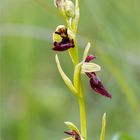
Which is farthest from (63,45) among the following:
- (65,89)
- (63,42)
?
(65,89)

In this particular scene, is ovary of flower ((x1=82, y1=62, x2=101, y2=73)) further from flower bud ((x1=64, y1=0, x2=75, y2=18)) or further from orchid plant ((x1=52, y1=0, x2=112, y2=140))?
flower bud ((x1=64, y1=0, x2=75, y2=18))

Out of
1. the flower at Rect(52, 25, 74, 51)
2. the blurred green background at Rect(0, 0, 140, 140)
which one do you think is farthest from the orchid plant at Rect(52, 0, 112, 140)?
the blurred green background at Rect(0, 0, 140, 140)

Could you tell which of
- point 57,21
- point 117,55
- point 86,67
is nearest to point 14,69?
point 57,21

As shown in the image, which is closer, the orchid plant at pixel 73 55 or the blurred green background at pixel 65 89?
the orchid plant at pixel 73 55

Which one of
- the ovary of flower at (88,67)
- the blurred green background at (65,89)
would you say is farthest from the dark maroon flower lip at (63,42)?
the blurred green background at (65,89)

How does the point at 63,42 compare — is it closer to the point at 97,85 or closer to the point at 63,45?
the point at 63,45

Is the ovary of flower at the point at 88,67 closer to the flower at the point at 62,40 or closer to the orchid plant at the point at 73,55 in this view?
the orchid plant at the point at 73,55

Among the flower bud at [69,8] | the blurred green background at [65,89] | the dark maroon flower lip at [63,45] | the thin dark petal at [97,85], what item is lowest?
the blurred green background at [65,89]
